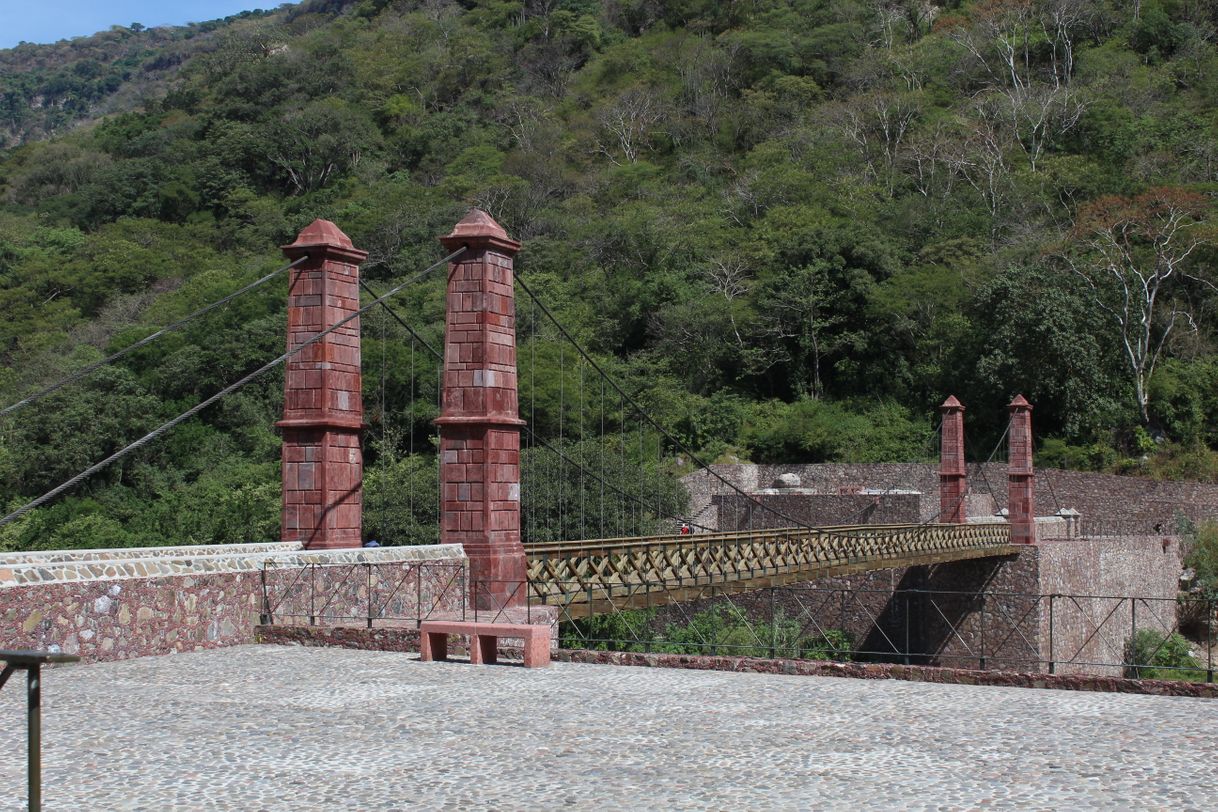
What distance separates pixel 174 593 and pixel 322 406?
3.24 metres

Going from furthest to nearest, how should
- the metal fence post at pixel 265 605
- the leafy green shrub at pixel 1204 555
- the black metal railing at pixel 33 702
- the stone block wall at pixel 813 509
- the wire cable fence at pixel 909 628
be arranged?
the stone block wall at pixel 813 509, the leafy green shrub at pixel 1204 555, the wire cable fence at pixel 909 628, the metal fence post at pixel 265 605, the black metal railing at pixel 33 702

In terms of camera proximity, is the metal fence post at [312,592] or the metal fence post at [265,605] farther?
the metal fence post at [312,592]

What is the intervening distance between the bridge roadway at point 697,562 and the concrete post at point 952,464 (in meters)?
6.98

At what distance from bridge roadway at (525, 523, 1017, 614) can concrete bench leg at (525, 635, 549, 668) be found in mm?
2695

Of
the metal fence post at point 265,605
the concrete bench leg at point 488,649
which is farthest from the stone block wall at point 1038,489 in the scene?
the concrete bench leg at point 488,649

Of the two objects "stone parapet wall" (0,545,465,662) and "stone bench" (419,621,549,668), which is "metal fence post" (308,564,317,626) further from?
"stone bench" (419,621,549,668)

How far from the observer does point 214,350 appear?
120ft

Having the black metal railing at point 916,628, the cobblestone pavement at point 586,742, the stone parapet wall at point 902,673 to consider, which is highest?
the cobblestone pavement at point 586,742

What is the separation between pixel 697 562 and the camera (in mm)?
14508

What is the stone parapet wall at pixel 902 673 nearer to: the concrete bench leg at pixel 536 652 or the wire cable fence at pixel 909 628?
the concrete bench leg at pixel 536 652

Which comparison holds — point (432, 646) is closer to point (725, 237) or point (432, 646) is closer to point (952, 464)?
point (952, 464)

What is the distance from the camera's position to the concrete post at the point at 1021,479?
27078 millimetres

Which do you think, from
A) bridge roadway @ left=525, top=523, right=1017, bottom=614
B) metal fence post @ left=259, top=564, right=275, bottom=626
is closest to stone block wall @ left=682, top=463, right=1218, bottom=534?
bridge roadway @ left=525, top=523, right=1017, bottom=614

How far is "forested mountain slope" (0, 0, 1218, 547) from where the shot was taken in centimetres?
3259
